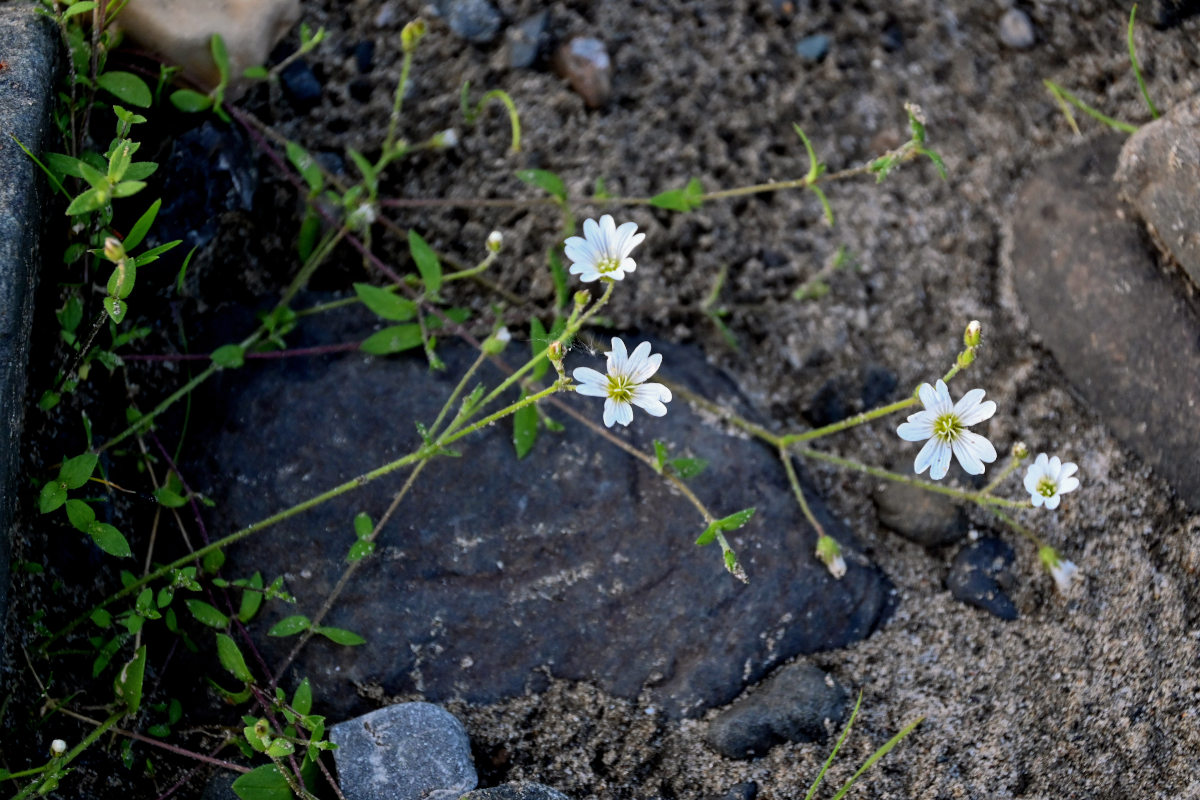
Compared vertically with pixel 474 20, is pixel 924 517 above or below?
below

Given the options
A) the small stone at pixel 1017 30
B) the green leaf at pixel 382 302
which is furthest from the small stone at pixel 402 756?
the small stone at pixel 1017 30

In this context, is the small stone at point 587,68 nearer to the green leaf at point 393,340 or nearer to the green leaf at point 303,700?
the green leaf at point 393,340

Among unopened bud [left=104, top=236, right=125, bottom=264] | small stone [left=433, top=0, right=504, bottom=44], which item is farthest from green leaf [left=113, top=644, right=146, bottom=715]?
small stone [left=433, top=0, right=504, bottom=44]

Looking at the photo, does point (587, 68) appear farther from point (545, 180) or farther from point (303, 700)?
point (303, 700)

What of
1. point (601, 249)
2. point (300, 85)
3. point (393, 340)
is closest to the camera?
point (601, 249)

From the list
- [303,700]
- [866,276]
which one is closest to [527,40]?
[866,276]

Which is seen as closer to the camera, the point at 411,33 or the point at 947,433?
the point at 947,433
